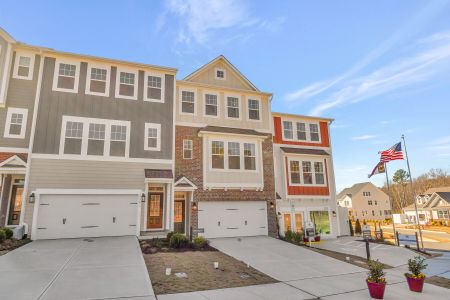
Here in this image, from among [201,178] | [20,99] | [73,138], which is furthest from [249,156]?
[20,99]

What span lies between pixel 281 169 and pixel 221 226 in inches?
258

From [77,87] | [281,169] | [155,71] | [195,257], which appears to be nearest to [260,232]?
[281,169]

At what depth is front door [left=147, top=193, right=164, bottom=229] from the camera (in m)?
16.1

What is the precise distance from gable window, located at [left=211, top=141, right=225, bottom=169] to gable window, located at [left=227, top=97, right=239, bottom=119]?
251 cm

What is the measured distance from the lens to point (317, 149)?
72.8 feet

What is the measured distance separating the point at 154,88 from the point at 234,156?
22.1ft

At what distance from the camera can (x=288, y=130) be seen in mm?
21781

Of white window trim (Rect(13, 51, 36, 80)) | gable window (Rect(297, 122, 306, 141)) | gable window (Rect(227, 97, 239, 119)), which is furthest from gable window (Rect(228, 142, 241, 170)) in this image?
white window trim (Rect(13, 51, 36, 80))

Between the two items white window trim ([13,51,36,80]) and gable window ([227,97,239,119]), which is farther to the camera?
gable window ([227,97,239,119])

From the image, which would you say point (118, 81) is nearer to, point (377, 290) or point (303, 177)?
point (303, 177)

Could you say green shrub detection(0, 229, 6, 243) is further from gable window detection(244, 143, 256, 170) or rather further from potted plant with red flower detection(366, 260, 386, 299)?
potted plant with red flower detection(366, 260, 386, 299)

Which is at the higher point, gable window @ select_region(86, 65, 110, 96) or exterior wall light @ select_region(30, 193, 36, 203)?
gable window @ select_region(86, 65, 110, 96)

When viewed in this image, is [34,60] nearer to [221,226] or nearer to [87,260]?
[87,260]

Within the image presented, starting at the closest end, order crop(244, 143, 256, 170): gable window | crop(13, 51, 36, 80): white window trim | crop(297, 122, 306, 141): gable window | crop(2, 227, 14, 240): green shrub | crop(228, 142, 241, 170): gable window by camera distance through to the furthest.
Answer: crop(2, 227, 14, 240): green shrub
crop(13, 51, 36, 80): white window trim
crop(228, 142, 241, 170): gable window
crop(244, 143, 256, 170): gable window
crop(297, 122, 306, 141): gable window
